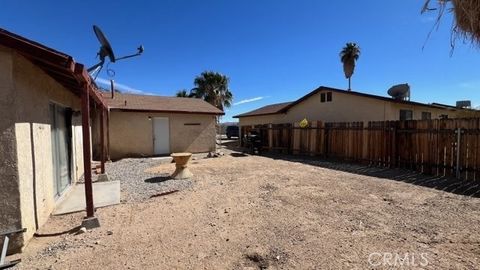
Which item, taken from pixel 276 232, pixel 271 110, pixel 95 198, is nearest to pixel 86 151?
pixel 95 198

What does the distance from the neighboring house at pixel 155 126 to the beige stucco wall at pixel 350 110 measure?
6161 millimetres

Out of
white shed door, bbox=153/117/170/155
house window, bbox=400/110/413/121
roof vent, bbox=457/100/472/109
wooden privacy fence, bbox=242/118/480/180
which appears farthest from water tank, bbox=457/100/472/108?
white shed door, bbox=153/117/170/155

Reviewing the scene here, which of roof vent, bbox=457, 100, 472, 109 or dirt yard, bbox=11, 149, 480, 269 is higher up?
roof vent, bbox=457, 100, 472, 109

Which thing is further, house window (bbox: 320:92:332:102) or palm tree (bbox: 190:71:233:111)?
palm tree (bbox: 190:71:233:111)

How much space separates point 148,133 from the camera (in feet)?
48.8

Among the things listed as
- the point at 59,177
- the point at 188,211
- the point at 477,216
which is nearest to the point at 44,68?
the point at 59,177

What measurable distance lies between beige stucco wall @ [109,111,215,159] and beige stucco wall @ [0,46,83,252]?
945cm

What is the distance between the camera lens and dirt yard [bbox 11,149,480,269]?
3303 millimetres

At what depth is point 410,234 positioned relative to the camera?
4.03m

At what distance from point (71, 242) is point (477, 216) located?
6.83 meters

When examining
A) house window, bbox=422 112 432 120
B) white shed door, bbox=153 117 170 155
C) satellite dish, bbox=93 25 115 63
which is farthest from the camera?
house window, bbox=422 112 432 120

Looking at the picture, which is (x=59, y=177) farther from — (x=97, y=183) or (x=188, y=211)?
(x=188, y=211)

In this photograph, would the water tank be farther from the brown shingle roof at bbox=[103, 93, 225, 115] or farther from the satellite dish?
the satellite dish

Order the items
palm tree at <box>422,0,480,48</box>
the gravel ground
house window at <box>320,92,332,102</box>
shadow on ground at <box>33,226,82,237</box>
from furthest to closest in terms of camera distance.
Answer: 1. house window at <box>320,92,332,102</box>
2. the gravel ground
3. shadow on ground at <box>33,226,82,237</box>
4. palm tree at <box>422,0,480,48</box>
